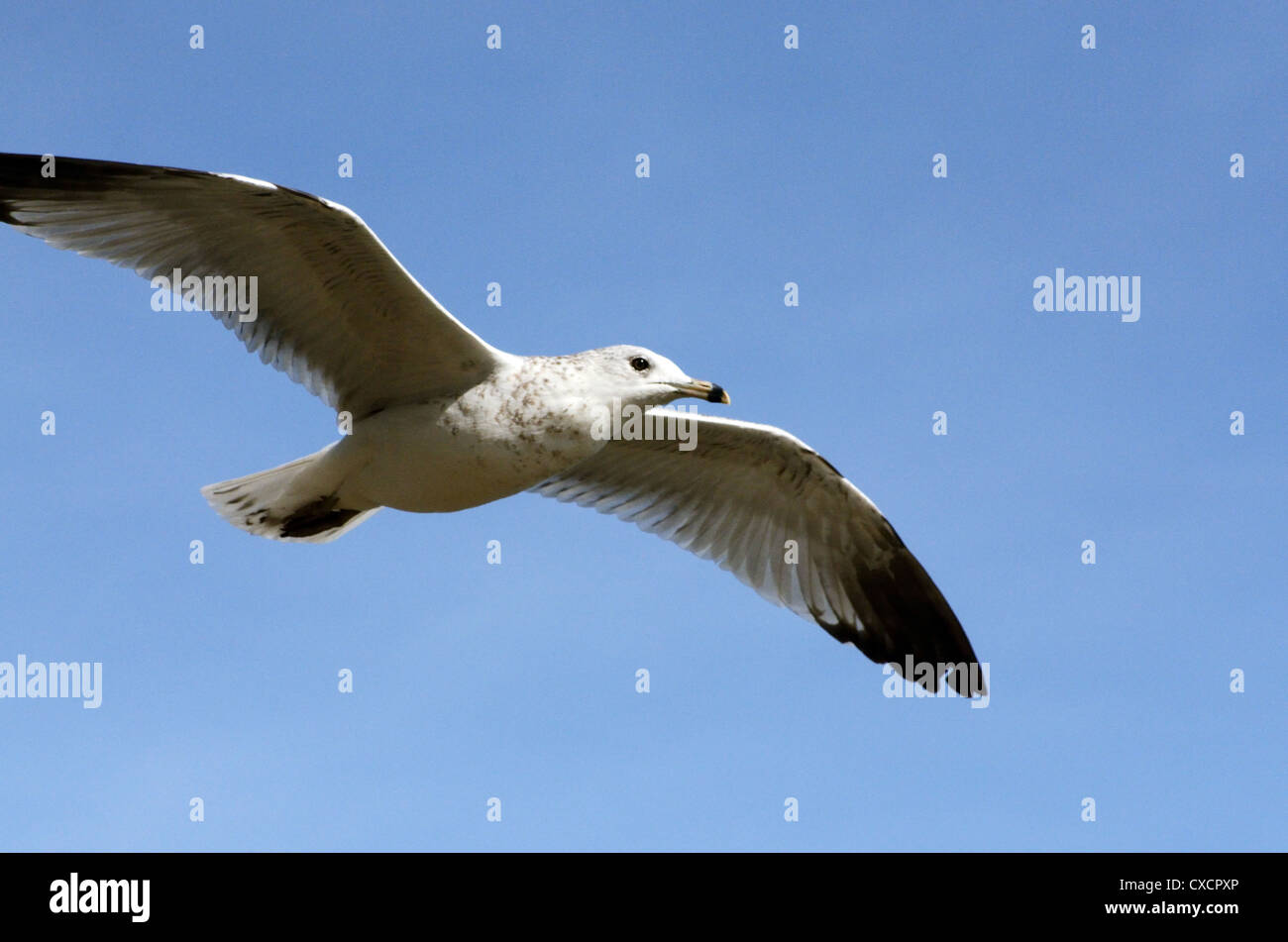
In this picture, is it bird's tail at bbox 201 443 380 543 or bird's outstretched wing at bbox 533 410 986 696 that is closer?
bird's tail at bbox 201 443 380 543

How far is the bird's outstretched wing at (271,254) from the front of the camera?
5.82 m

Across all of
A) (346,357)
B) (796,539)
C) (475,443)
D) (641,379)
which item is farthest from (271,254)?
(796,539)

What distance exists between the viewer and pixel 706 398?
610 centimetres

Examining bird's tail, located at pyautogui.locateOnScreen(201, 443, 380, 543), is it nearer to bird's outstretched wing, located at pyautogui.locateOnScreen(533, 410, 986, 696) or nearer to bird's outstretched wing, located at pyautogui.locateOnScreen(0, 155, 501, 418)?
bird's outstretched wing, located at pyautogui.locateOnScreen(0, 155, 501, 418)

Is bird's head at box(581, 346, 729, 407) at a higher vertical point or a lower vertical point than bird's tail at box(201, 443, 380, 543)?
higher

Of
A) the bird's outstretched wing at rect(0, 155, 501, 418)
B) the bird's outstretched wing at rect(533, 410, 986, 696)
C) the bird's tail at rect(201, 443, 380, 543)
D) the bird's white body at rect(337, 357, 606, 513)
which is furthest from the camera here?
the bird's outstretched wing at rect(533, 410, 986, 696)

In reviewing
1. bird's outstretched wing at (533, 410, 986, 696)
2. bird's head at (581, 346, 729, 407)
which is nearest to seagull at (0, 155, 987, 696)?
bird's head at (581, 346, 729, 407)

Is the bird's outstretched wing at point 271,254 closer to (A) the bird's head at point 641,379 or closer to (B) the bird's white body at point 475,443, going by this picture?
(B) the bird's white body at point 475,443

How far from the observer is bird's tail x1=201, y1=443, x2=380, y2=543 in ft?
21.1

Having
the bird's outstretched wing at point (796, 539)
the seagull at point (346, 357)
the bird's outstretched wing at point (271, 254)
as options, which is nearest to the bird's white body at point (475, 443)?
the seagull at point (346, 357)

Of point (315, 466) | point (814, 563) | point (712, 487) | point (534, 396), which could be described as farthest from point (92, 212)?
point (814, 563)

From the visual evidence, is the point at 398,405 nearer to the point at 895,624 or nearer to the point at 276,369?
the point at 276,369

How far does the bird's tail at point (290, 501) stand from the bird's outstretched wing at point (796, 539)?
1194 millimetres

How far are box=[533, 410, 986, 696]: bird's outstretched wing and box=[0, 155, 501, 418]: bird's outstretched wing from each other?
1434 millimetres
